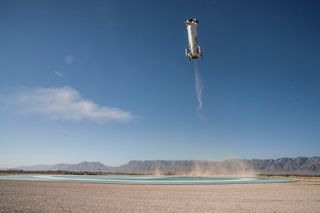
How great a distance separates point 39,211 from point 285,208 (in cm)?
1489

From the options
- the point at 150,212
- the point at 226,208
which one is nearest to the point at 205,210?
the point at 226,208

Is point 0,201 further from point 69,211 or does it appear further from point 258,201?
point 258,201

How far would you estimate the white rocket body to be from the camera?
36.0m

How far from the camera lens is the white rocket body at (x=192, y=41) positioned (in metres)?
36.0

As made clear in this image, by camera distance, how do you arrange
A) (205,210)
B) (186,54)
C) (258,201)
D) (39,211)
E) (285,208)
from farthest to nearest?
(186,54), (258,201), (285,208), (205,210), (39,211)

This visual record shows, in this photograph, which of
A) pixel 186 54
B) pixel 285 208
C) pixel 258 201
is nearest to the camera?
pixel 285 208

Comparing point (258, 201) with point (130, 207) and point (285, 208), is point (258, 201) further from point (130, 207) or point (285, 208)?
point (130, 207)

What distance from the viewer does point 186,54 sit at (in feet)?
119

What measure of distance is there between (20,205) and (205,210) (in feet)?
36.4

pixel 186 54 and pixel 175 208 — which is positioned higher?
pixel 186 54

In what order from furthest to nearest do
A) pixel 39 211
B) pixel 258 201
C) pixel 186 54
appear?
pixel 186 54 < pixel 258 201 < pixel 39 211

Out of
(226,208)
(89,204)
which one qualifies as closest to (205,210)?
(226,208)

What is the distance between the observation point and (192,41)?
36.3 meters

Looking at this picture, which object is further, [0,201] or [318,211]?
[0,201]
